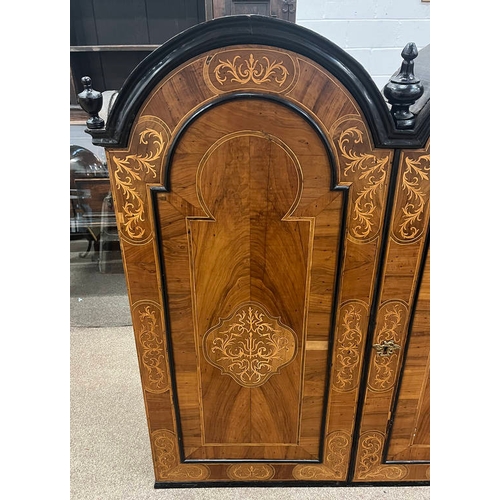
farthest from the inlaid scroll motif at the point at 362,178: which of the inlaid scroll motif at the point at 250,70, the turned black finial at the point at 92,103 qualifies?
the turned black finial at the point at 92,103

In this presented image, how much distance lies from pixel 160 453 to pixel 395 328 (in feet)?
2.62

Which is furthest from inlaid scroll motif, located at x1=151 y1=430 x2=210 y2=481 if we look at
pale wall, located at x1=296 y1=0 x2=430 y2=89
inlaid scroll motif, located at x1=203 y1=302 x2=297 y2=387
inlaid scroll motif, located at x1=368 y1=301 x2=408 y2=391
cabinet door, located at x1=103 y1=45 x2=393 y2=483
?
pale wall, located at x1=296 y1=0 x2=430 y2=89

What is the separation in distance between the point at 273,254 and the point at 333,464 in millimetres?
754

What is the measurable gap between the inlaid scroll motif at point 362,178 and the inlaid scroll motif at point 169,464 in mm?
819

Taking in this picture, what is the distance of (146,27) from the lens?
1.79m

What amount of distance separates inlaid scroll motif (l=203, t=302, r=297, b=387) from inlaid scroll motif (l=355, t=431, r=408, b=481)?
398mm

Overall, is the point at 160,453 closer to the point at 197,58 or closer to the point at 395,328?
the point at 395,328

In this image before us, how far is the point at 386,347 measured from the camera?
990 millimetres

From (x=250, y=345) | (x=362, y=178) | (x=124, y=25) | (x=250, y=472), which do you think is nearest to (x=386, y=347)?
(x=250, y=345)

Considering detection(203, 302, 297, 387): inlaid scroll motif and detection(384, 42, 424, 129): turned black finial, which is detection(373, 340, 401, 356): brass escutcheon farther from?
detection(384, 42, 424, 129): turned black finial

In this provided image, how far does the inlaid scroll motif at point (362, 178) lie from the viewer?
77 centimetres

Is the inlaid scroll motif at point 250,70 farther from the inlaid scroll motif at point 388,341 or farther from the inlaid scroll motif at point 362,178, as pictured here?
the inlaid scroll motif at point 388,341

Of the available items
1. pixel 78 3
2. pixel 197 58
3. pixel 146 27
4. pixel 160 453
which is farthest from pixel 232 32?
pixel 78 3

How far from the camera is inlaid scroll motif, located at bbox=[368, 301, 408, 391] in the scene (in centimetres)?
95
